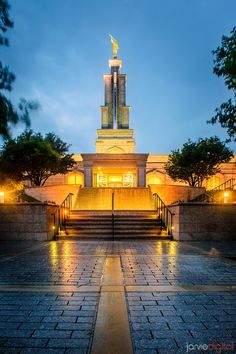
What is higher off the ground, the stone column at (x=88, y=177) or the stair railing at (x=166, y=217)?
the stone column at (x=88, y=177)

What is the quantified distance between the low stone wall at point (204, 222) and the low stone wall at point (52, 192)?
40.4ft

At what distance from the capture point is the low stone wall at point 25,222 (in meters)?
12.3

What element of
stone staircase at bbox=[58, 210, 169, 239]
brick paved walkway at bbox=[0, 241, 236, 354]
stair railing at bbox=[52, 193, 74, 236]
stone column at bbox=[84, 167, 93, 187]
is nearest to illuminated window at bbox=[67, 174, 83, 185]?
stone column at bbox=[84, 167, 93, 187]

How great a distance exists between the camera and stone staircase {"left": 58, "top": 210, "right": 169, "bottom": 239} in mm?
13023

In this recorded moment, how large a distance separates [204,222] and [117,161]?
63.5 ft

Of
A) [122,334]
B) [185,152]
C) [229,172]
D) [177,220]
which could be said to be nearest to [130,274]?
[122,334]

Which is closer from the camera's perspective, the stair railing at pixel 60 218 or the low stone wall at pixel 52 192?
the stair railing at pixel 60 218

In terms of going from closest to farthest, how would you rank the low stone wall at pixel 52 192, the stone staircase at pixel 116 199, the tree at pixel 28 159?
the stone staircase at pixel 116 199
the low stone wall at pixel 52 192
the tree at pixel 28 159

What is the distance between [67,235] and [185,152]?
64.8ft


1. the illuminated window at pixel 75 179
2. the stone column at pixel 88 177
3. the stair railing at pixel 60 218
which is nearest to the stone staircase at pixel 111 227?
the stair railing at pixel 60 218

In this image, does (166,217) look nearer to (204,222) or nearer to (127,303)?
(204,222)

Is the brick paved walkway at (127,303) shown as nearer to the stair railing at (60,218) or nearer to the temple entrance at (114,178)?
the stair railing at (60,218)

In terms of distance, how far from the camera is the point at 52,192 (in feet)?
75.4

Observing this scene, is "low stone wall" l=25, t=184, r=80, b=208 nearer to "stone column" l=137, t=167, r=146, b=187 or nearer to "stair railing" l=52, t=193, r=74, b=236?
"stair railing" l=52, t=193, r=74, b=236
